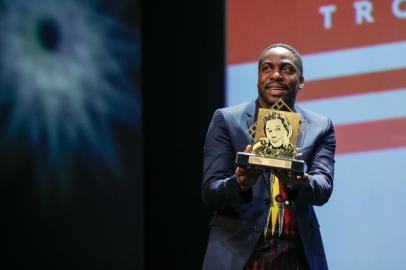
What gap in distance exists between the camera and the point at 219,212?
1.97 metres

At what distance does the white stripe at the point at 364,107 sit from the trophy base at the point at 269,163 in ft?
4.70

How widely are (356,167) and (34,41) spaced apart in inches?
77.0

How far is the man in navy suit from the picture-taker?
1.87 meters

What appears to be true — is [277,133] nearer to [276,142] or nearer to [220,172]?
[276,142]

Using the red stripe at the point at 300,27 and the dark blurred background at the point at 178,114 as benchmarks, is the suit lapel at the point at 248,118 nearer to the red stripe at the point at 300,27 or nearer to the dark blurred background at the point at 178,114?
the red stripe at the point at 300,27

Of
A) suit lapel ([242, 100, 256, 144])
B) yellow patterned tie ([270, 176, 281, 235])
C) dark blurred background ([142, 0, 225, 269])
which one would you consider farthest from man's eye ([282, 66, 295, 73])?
dark blurred background ([142, 0, 225, 269])

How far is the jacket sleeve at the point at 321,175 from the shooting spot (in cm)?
186

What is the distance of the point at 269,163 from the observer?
175 centimetres

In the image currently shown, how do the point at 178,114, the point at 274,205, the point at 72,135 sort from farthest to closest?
the point at 72,135 → the point at 178,114 → the point at 274,205

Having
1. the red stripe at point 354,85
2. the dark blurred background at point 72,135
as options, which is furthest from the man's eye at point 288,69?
the dark blurred background at point 72,135

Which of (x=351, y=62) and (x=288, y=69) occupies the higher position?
(x=351, y=62)

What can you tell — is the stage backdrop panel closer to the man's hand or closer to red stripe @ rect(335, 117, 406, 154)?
red stripe @ rect(335, 117, 406, 154)

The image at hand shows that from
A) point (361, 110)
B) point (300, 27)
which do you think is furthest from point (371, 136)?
point (300, 27)

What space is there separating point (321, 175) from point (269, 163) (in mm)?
271
